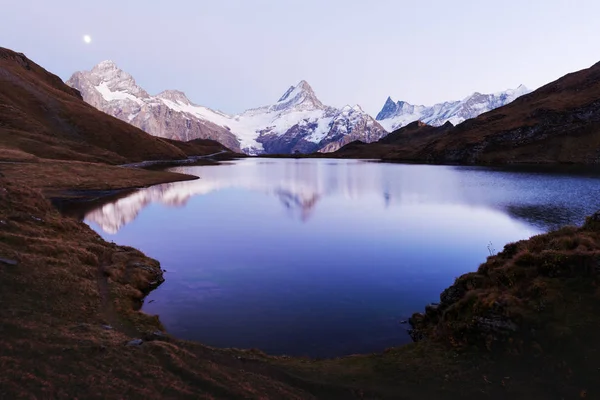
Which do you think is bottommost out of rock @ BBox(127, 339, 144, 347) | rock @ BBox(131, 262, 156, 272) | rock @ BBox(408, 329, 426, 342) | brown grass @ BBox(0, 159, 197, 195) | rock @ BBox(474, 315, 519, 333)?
rock @ BBox(408, 329, 426, 342)

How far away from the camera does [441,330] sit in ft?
68.9

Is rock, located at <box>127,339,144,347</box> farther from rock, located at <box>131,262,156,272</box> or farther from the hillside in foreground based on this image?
rock, located at <box>131,262,156,272</box>

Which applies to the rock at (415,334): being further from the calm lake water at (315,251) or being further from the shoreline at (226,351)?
the calm lake water at (315,251)

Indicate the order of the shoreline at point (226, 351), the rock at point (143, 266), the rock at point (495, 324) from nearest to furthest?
1. the shoreline at point (226, 351)
2. the rock at point (495, 324)
3. the rock at point (143, 266)

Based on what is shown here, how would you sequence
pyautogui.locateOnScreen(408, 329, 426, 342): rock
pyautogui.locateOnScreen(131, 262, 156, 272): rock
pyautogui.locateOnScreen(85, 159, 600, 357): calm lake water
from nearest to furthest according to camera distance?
pyautogui.locateOnScreen(408, 329, 426, 342): rock
pyautogui.locateOnScreen(85, 159, 600, 357): calm lake water
pyautogui.locateOnScreen(131, 262, 156, 272): rock

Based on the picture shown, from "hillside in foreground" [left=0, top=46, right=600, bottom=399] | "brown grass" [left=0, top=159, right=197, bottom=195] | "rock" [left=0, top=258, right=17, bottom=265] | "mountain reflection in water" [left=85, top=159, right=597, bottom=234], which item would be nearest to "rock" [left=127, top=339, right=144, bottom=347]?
"hillside in foreground" [left=0, top=46, right=600, bottom=399]

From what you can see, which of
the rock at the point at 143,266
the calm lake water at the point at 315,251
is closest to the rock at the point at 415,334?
the calm lake water at the point at 315,251

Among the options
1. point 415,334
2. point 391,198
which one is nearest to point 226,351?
point 415,334

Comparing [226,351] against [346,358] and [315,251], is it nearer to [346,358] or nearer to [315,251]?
[346,358]

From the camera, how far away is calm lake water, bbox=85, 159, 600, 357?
26.4 metres

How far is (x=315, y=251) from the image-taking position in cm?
4600

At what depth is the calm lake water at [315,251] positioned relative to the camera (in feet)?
86.7

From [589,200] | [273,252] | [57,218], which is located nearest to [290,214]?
[273,252]

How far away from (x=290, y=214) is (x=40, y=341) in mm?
55884
